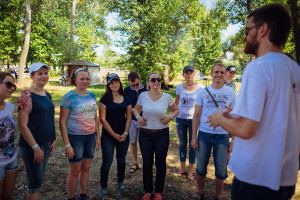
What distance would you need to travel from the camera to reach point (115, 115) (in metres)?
3.67

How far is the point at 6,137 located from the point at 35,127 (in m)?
0.34

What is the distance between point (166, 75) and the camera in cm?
2206

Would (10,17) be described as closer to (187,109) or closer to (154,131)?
(187,109)

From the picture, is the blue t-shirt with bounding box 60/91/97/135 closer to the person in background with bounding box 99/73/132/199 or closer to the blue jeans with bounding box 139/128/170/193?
the person in background with bounding box 99/73/132/199

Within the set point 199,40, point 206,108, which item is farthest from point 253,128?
point 199,40

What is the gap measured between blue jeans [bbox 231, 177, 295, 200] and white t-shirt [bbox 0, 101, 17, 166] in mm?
2579

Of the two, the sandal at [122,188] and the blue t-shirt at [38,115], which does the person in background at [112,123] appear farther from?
the blue t-shirt at [38,115]

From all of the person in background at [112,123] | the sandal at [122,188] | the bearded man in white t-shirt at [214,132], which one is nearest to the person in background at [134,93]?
the sandal at [122,188]

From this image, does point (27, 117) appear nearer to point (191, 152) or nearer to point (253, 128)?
point (253, 128)


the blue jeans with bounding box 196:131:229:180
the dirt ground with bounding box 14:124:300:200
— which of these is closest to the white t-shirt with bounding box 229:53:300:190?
the blue jeans with bounding box 196:131:229:180

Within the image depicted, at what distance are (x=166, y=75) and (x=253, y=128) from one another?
2085cm

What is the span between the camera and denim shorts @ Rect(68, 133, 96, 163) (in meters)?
3.20

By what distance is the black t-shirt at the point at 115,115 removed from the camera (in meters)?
3.63

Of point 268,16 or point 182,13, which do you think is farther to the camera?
point 182,13
